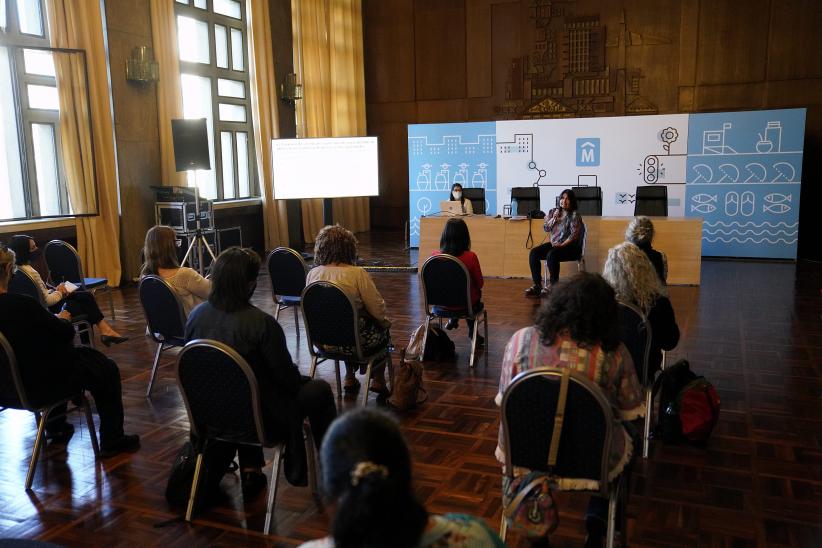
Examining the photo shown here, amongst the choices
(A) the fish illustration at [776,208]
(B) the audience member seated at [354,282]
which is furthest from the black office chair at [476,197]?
(B) the audience member seated at [354,282]

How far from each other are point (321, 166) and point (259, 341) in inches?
Result: 258

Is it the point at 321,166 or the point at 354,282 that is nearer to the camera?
the point at 354,282

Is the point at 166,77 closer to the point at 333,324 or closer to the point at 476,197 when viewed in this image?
the point at 476,197

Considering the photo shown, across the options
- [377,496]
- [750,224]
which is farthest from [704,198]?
[377,496]

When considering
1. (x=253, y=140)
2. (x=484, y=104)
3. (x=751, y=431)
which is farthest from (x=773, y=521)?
(x=484, y=104)

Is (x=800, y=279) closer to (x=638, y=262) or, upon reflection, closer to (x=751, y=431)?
(x=751, y=431)

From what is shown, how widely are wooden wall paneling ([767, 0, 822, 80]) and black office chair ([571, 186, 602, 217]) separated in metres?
4.52

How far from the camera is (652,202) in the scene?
28.0 feet

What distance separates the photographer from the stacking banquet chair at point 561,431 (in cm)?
196

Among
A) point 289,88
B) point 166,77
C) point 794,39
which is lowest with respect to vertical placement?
point 166,77

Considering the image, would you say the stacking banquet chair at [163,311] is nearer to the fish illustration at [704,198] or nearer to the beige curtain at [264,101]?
the beige curtain at [264,101]

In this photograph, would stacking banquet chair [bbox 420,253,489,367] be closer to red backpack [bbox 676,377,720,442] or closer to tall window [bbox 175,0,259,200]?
red backpack [bbox 676,377,720,442]

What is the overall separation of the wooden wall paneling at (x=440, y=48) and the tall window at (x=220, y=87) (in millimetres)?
3805

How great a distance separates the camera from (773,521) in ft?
8.39
